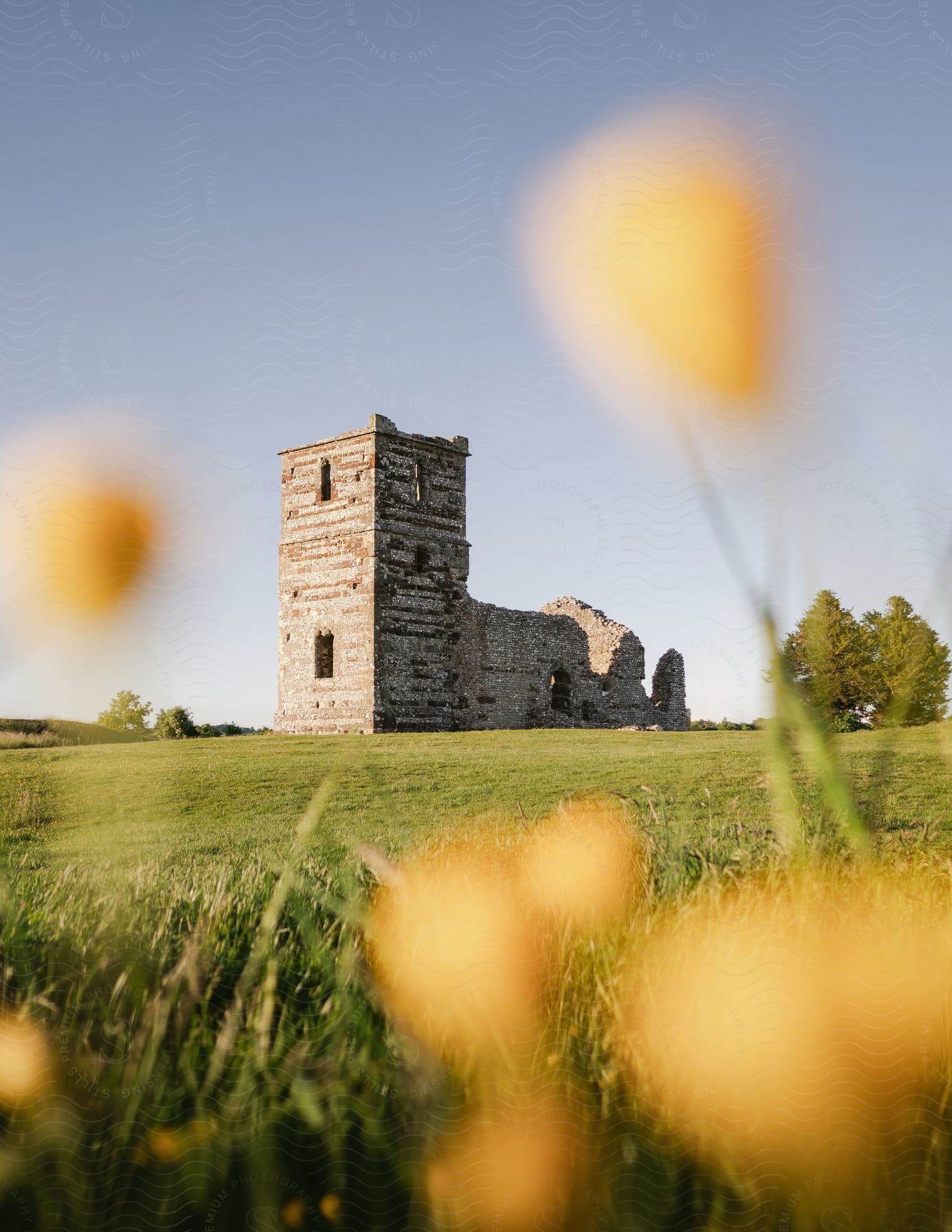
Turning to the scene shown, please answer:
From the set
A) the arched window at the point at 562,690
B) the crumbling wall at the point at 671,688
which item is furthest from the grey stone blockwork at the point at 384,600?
the crumbling wall at the point at 671,688

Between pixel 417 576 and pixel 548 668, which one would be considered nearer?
pixel 417 576

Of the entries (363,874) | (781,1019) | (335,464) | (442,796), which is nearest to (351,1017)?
(781,1019)

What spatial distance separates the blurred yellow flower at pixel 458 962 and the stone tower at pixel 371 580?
784 inches

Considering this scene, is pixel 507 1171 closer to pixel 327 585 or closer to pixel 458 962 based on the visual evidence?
pixel 458 962

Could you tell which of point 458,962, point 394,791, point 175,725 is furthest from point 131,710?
point 175,725

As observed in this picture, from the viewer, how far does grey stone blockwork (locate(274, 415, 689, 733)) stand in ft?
78.2

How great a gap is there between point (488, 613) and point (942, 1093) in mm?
24759

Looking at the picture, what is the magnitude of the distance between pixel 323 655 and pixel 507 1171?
23417mm

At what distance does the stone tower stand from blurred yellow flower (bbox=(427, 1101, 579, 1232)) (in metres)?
21.2

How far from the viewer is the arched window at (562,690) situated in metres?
29.4

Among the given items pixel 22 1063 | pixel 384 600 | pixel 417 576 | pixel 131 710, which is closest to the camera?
pixel 22 1063

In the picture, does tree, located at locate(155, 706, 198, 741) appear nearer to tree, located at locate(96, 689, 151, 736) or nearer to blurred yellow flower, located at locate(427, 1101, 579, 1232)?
tree, located at locate(96, 689, 151, 736)

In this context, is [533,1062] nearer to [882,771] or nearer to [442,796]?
[882,771]

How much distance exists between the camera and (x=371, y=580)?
78.2 ft
